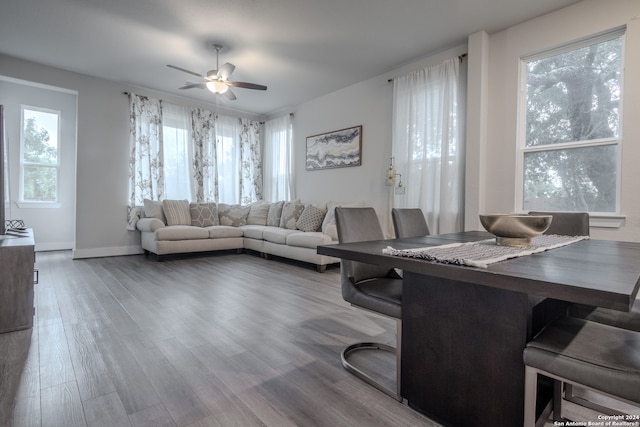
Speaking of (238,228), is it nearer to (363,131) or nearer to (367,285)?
(363,131)

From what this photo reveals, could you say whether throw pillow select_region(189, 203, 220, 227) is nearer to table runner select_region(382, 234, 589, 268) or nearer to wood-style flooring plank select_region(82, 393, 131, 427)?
wood-style flooring plank select_region(82, 393, 131, 427)

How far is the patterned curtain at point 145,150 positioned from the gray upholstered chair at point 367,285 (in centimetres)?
462

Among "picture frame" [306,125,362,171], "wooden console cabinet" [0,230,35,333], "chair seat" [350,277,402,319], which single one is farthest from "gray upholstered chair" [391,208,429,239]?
"picture frame" [306,125,362,171]

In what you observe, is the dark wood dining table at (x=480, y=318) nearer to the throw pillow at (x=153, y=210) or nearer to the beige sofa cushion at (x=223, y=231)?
the beige sofa cushion at (x=223, y=231)

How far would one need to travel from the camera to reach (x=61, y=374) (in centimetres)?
157

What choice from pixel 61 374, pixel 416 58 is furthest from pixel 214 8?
pixel 61 374

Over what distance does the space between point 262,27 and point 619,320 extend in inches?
146

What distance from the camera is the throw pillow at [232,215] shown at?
5.77 meters

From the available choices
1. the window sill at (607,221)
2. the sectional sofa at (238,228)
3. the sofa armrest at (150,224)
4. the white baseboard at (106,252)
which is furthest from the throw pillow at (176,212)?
the window sill at (607,221)

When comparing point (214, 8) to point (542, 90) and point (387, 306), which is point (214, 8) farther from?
point (542, 90)

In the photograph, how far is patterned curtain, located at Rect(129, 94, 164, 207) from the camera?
5188mm

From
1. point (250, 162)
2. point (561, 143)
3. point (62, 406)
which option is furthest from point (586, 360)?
point (250, 162)

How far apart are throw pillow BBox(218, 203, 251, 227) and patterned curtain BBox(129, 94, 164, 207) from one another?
1048 mm

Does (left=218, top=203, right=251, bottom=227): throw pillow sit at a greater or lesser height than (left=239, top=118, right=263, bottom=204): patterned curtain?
lesser
